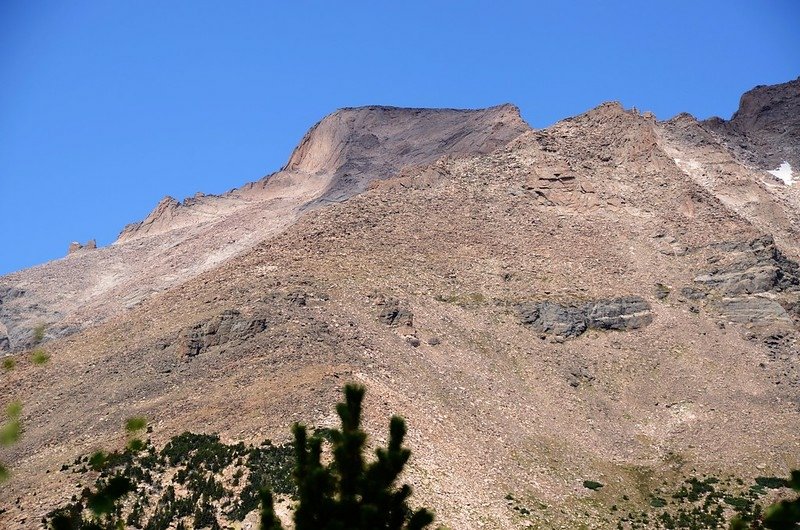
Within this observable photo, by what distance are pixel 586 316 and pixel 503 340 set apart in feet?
21.2

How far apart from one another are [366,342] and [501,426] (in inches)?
315

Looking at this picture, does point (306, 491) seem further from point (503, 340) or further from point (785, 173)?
point (785, 173)

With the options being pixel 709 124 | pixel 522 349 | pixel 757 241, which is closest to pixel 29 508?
pixel 522 349

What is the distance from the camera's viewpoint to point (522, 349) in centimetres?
4800

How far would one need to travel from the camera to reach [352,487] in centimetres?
1378

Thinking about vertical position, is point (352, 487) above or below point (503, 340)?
below

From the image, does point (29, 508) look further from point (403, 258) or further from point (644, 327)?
point (644, 327)

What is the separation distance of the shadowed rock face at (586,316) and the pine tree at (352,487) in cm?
3722

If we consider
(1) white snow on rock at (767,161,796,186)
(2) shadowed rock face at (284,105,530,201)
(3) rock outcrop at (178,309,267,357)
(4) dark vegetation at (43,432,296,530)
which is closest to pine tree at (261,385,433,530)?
(4) dark vegetation at (43,432,296,530)

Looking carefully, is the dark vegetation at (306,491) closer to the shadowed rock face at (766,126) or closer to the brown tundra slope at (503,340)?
the brown tundra slope at (503,340)

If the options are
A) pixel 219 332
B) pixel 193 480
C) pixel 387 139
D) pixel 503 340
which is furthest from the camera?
pixel 387 139

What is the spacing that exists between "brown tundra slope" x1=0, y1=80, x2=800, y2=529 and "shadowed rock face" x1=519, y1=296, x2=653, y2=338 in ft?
0.42

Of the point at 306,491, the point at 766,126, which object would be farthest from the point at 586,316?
the point at 766,126

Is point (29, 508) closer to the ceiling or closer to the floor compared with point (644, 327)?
Result: closer to the floor
